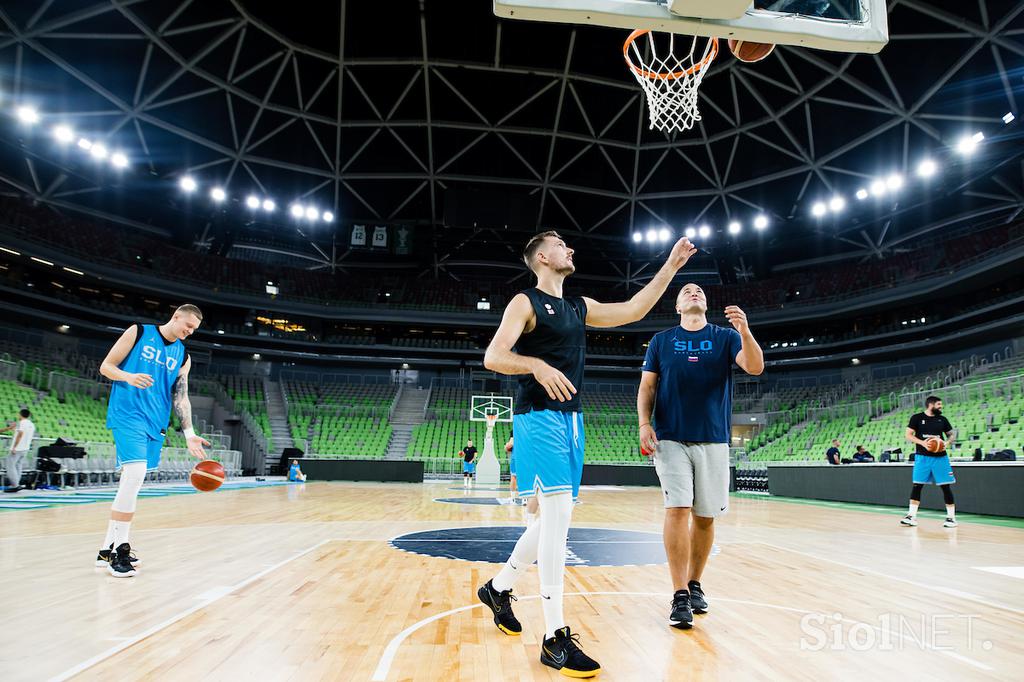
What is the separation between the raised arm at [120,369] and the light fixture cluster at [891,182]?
1227 inches

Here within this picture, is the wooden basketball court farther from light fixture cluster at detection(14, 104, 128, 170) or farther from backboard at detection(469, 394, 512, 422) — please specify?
light fixture cluster at detection(14, 104, 128, 170)

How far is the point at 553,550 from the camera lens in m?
3.23

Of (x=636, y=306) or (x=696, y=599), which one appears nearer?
(x=636, y=306)

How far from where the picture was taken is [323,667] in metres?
2.86

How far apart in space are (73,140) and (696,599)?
33920 millimetres

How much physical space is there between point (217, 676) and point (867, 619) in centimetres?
390

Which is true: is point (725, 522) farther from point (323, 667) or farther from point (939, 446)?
point (323, 667)

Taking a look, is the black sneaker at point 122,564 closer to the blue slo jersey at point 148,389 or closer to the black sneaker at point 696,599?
the blue slo jersey at point 148,389

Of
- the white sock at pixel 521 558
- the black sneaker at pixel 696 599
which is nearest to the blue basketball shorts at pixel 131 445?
the white sock at pixel 521 558

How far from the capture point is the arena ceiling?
73.9 ft

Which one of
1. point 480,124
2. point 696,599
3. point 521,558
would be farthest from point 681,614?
point 480,124

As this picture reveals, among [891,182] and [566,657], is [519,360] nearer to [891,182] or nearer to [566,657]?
[566,657]

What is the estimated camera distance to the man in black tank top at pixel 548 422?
10.3 feet

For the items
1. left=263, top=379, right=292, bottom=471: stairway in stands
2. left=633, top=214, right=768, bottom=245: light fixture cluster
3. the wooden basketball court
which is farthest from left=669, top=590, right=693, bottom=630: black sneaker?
left=633, top=214, right=768, bottom=245: light fixture cluster
